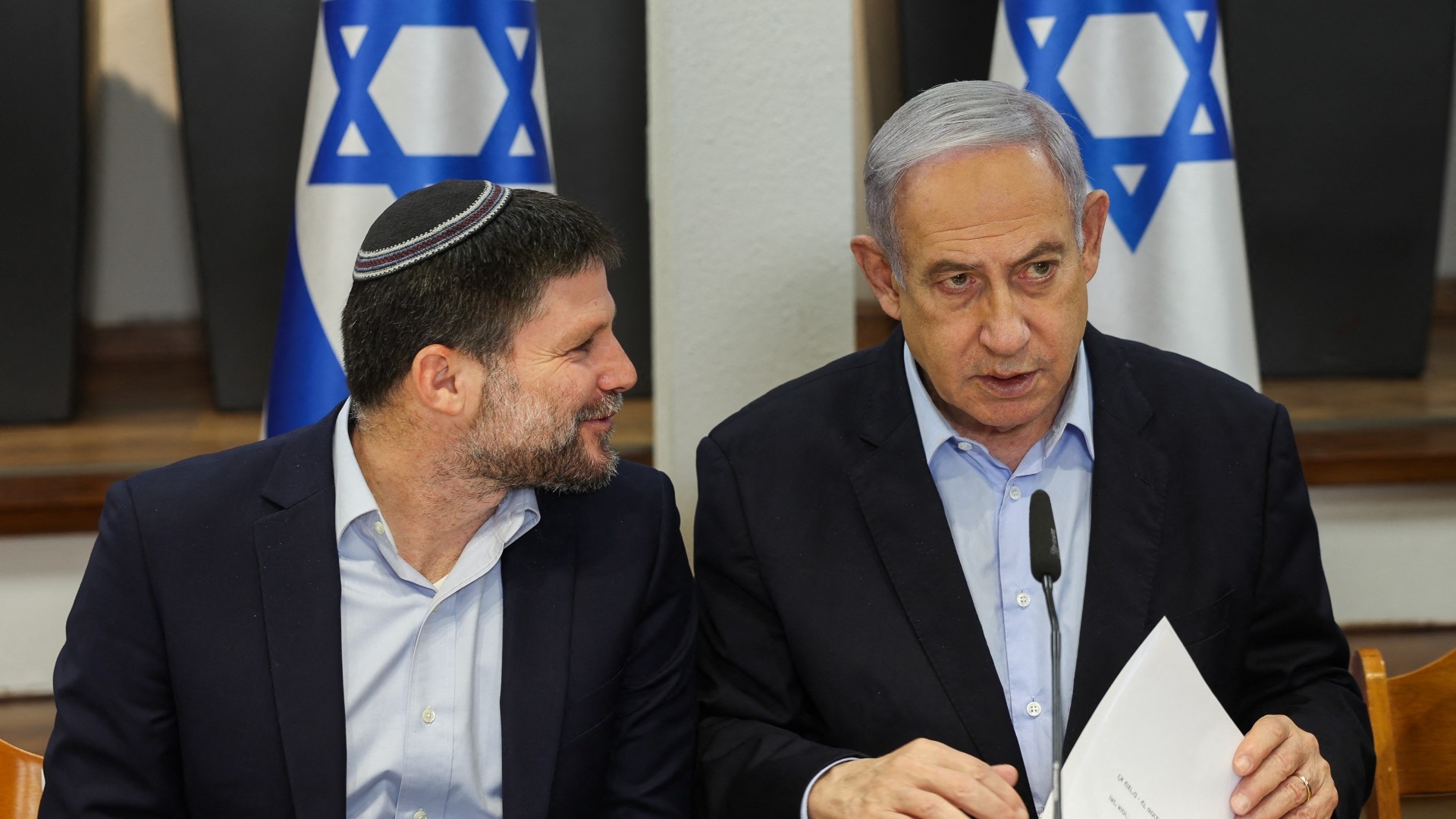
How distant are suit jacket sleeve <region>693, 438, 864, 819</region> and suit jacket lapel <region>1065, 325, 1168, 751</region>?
1.22 feet

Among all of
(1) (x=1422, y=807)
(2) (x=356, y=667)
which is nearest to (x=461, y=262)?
(2) (x=356, y=667)

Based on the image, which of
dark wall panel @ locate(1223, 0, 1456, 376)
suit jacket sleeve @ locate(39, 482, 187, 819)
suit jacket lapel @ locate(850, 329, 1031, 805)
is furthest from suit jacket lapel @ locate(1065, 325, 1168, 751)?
dark wall panel @ locate(1223, 0, 1456, 376)

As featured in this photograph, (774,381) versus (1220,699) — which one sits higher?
(774,381)

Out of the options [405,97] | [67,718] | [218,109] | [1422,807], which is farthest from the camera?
[218,109]

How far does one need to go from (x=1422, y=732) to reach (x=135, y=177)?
355cm

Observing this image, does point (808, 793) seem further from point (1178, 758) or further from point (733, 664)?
point (1178, 758)

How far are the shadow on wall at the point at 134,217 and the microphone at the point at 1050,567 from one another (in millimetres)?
3326

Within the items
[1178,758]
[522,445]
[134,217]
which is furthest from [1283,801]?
[134,217]

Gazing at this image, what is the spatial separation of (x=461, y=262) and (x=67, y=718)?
70 cm

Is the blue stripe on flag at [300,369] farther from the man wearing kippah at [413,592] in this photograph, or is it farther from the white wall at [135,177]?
the white wall at [135,177]

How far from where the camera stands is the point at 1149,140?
262 cm

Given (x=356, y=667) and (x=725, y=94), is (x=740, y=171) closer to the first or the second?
(x=725, y=94)

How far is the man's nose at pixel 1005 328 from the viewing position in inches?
66.1

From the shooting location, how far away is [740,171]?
2521mm
